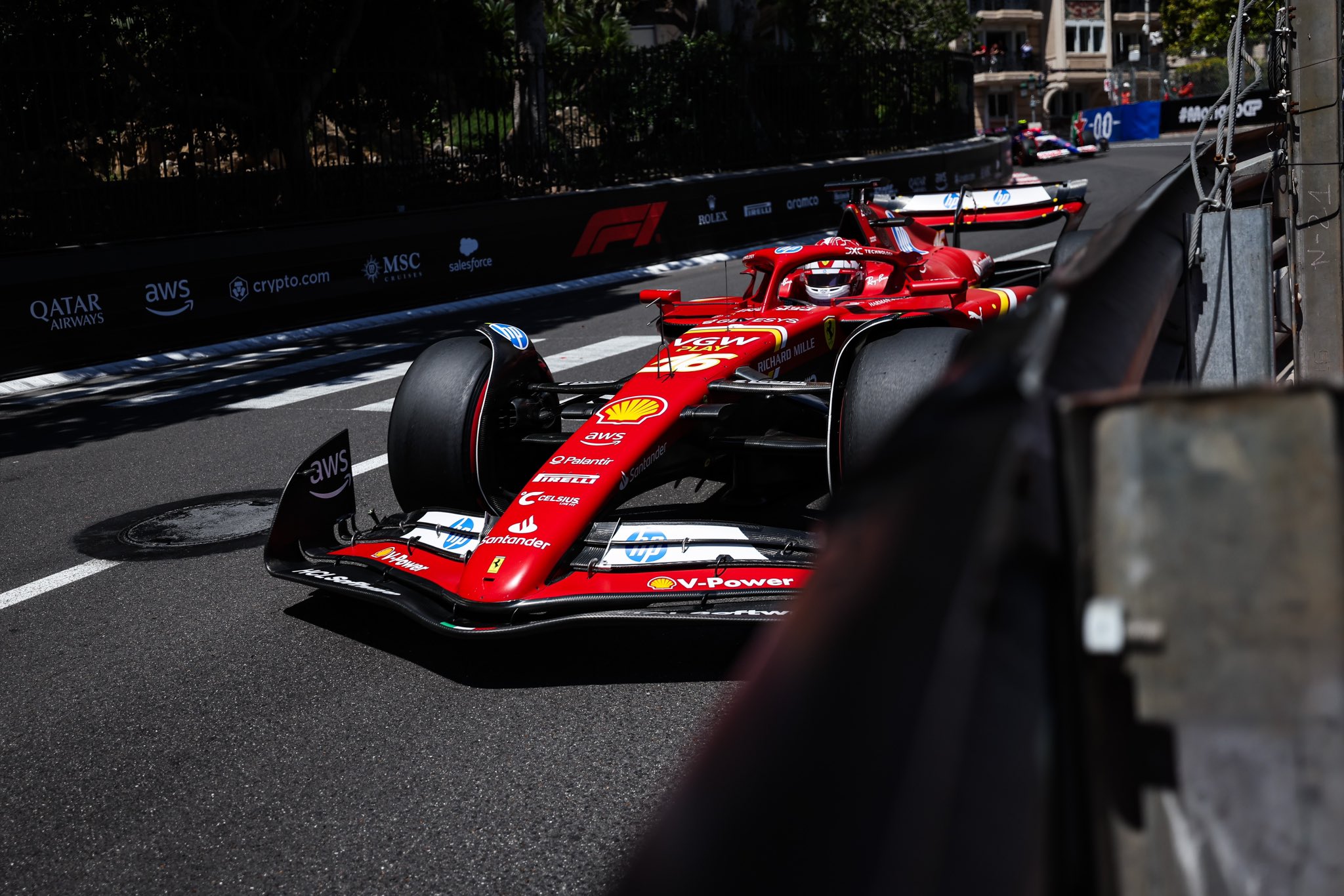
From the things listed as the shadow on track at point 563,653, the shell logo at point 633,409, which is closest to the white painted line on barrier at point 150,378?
the shadow on track at point 563,653

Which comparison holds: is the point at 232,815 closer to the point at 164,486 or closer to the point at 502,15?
the point at 164,486

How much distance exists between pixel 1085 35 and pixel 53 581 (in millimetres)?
73899

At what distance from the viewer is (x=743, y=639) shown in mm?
4152

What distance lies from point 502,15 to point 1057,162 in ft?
56.8

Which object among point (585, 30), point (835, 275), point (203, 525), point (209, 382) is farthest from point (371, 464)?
point (585, 30)

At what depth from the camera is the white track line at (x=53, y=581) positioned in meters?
5.00

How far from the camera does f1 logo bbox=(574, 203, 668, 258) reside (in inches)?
630

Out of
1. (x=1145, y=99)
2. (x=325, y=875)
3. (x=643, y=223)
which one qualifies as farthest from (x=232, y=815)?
(x=1145, y=99)

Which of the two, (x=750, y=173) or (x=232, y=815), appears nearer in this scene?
(x=232, y=815)

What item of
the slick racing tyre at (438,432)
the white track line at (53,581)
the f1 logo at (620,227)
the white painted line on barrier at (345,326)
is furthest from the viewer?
the f1 logo at (620,227)

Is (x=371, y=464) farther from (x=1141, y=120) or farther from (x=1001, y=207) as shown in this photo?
(x=1141, y=120)

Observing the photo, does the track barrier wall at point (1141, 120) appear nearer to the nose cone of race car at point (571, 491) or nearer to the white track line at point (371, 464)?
the white track line at point (371, 464)

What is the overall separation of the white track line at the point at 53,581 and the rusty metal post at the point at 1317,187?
4.92 metres

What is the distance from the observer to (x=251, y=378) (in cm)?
1017
